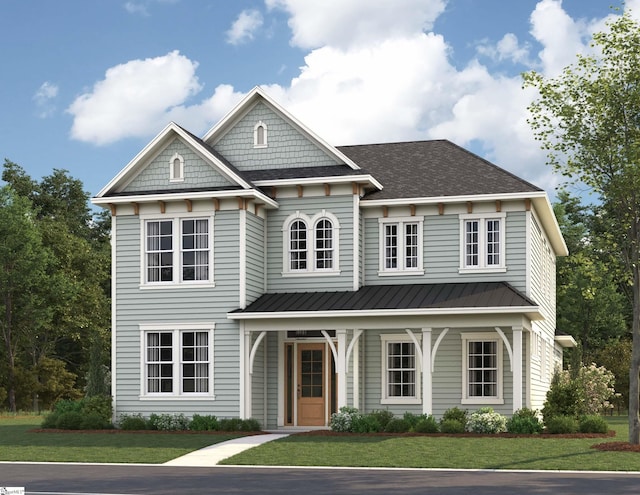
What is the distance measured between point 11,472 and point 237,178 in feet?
38.8

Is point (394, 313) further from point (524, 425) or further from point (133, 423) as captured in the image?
point (133, 423)

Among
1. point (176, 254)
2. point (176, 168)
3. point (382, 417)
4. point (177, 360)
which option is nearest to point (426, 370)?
point (382, 417)

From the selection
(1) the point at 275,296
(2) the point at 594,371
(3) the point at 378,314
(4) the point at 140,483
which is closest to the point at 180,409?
(1) the point at 275,296

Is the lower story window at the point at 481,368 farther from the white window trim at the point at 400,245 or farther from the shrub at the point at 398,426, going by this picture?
the shrub at the point at 398,426

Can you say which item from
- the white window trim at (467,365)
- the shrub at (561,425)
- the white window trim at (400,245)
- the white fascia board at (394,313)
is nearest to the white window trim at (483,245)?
the white window trim at (400,245)

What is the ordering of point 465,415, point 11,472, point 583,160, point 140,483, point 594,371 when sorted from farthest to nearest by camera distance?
1. point 594,371
2. point 465,415
3. point 583,160
4. point 11,472
5. point 140,483

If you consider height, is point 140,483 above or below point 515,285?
below

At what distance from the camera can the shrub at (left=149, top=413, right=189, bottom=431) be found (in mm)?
29062

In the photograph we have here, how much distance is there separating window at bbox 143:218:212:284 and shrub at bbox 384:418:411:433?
22.7ft

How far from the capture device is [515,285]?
29.6m

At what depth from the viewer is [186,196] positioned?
29531mm

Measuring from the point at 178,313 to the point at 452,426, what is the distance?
878 centimetres

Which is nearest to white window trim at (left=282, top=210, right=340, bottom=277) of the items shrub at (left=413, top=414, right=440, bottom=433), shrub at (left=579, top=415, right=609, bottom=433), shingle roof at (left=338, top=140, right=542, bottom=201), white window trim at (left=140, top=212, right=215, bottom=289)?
shingle roof at (left=338, top=140, right=542, bottom=201)

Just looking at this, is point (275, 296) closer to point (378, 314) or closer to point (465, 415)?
point (378, 314)
